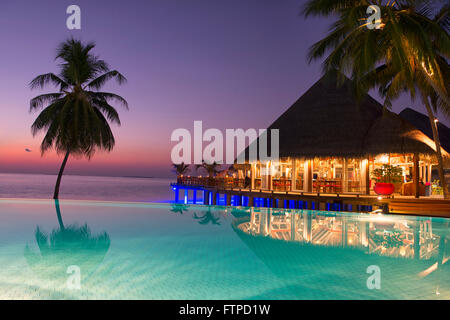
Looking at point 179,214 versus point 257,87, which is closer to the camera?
point 179,214

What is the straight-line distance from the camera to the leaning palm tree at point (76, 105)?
13.4m

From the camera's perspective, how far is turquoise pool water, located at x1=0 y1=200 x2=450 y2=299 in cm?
319

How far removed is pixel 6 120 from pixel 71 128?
1613 cm

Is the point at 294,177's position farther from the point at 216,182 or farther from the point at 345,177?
the point at 216,182

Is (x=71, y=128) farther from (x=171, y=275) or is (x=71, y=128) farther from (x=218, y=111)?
(x=218, y=111)

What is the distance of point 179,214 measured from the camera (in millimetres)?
9117

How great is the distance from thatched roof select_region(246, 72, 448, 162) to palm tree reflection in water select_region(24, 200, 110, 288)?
1173cm

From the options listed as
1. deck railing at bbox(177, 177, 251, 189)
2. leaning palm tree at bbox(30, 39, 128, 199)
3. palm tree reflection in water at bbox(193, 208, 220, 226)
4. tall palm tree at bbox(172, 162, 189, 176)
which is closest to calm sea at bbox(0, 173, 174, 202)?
tall palm tree at bbox(172, 162, 189, 176)

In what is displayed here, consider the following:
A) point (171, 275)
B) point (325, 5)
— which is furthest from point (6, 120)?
point (171, 275)

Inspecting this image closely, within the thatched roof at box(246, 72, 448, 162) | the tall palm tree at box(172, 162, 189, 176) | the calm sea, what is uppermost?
the thatched roof at box(246, 72, 448, 162)

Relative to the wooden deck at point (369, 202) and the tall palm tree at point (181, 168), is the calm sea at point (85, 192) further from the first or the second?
the wooden deck at point (369, 202)

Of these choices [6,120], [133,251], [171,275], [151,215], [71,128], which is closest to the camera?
[171,275]

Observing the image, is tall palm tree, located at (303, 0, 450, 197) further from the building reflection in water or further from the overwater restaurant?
the building reflection in water

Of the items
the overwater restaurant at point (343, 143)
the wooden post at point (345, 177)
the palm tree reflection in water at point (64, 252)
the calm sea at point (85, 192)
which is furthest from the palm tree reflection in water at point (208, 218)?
the calm sea at point (85, 192)
